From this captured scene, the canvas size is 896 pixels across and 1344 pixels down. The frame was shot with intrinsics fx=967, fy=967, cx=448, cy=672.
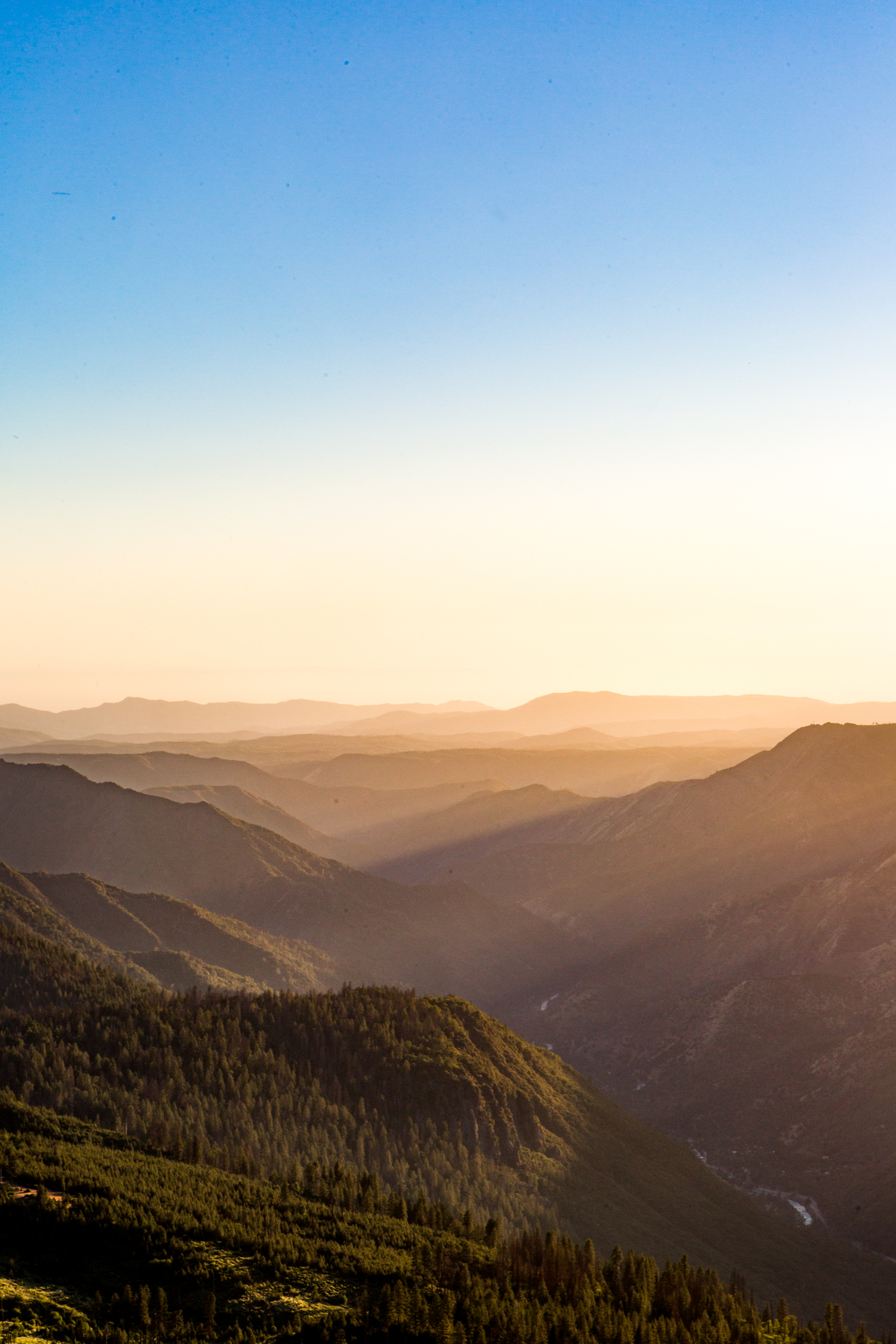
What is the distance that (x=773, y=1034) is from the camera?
118 metres

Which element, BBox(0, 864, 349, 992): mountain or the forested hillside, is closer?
the forested hillside

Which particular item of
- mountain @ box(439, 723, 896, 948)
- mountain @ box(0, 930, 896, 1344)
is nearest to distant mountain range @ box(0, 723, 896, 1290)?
mountain @ box(439, 723, 896, 948)

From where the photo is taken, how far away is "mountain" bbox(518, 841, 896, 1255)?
93.6 metres

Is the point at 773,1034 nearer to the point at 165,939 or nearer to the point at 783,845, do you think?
the point at 783,845

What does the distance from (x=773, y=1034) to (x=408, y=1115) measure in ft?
189

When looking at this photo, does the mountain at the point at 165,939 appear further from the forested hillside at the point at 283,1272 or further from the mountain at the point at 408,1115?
the forested hillside at the point at 283,1272

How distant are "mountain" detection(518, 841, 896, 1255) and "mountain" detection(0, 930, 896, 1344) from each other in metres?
9.92

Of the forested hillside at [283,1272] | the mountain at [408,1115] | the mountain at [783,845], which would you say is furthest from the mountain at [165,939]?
the forested hillside at [283,1272]

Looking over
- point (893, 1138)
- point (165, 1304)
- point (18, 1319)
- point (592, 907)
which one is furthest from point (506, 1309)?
point (592, 907)

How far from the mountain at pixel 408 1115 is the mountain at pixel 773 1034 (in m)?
9.92

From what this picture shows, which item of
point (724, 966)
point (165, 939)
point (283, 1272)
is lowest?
point (165, 939)

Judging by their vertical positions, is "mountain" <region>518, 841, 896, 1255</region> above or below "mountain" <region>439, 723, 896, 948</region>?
below

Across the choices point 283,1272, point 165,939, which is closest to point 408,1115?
point 283,1272

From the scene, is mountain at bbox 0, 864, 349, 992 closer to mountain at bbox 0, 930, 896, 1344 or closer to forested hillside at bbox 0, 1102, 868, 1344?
mountain at bbox 0, 930, 896, 1344
